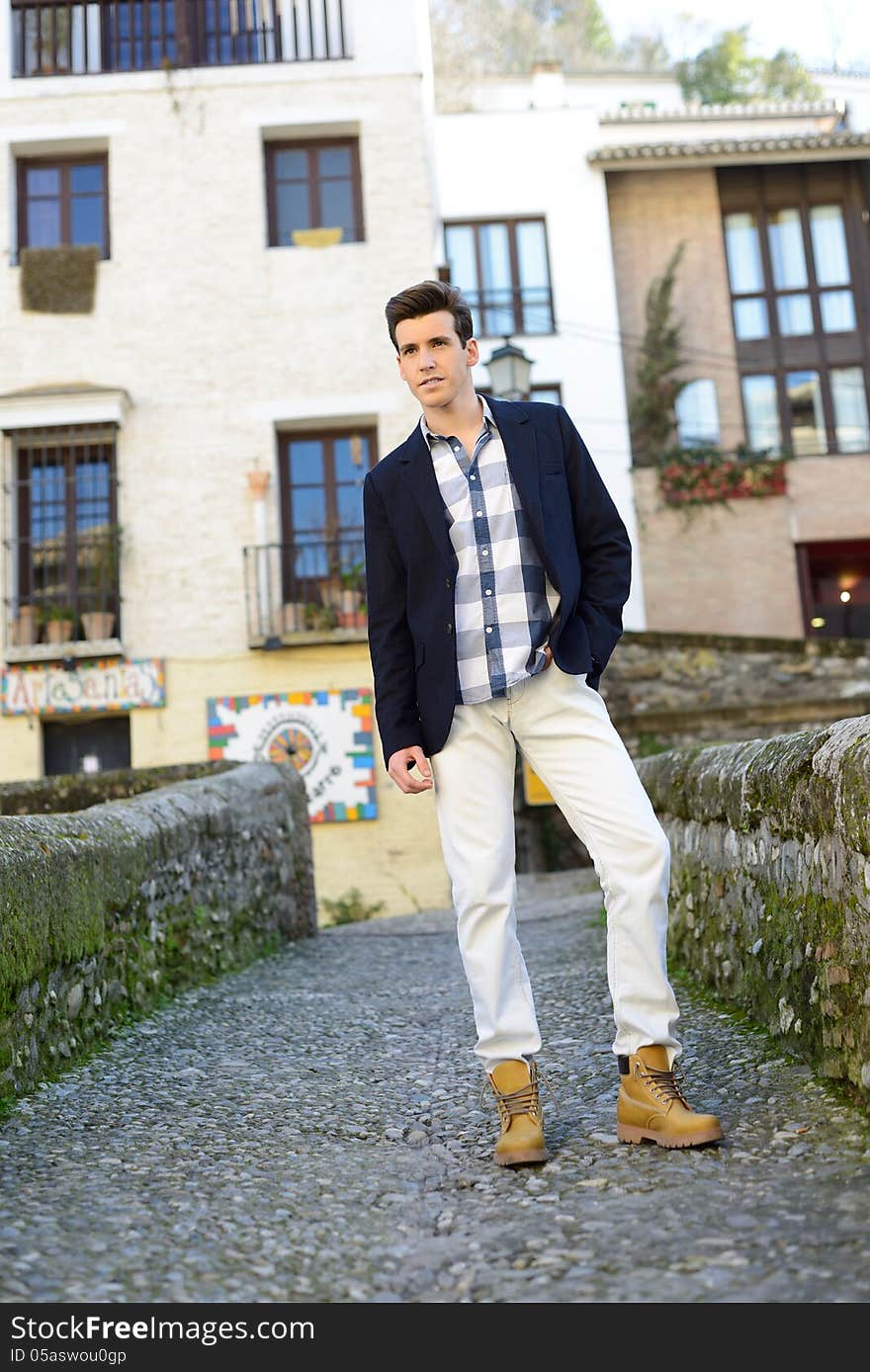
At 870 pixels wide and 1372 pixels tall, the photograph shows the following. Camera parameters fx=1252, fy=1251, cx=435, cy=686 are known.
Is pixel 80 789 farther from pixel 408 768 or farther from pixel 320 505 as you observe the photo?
pixel 320 505

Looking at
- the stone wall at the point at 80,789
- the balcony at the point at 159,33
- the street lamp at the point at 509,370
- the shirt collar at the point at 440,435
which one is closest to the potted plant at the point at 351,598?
the street lamp at the point at 509,370

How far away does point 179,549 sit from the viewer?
12.2 meters

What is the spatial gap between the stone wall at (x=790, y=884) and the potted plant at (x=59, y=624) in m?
8.91

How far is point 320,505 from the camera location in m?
12.4

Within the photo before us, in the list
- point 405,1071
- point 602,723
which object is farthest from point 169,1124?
point 602,723

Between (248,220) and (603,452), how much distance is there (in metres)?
6.46

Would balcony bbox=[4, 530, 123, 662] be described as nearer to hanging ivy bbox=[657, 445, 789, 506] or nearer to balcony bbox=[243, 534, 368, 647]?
balcony bbox=[243, 534, 368, 647]

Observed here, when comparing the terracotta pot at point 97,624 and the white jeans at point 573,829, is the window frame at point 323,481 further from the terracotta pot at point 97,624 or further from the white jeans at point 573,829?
the white jeans at point 573,829

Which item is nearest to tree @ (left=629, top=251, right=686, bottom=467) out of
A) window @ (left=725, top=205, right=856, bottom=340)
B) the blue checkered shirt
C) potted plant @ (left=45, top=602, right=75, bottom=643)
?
window @ (left=725, top=205, right=856, bottom=340)

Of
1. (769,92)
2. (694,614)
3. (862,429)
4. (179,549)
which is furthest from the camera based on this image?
(769,92)

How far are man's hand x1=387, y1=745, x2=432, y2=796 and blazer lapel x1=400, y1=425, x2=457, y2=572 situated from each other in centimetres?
39

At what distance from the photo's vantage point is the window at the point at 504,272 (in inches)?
690
